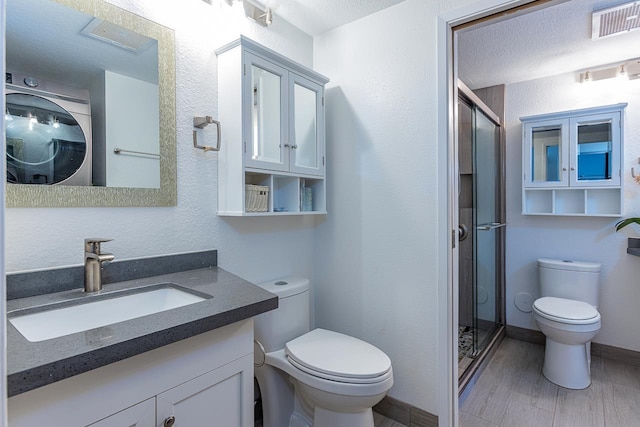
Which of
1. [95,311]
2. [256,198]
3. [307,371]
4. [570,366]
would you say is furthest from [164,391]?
[570,366]

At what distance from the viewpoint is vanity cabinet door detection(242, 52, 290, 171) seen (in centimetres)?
146

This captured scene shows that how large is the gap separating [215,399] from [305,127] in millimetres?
1321

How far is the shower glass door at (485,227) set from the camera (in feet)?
7.93

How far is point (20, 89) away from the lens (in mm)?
1018

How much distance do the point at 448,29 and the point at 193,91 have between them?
4.01 feet

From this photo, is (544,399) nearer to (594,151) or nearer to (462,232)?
(462,232)

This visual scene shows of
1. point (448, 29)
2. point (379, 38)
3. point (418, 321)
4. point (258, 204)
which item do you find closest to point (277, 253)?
point (258, 204)

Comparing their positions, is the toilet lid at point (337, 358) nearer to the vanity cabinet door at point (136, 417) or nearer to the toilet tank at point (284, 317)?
the toilet tank at point (284, 317)

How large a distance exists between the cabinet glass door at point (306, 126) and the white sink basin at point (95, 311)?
2.73ft

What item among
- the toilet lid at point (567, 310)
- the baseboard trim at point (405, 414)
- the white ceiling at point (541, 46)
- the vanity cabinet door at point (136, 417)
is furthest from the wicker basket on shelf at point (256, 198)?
the toilet lid at point (567, 310)

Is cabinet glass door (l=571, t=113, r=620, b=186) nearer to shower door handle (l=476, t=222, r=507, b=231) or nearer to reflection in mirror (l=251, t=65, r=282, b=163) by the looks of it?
shower door handle (l=476, t=222, r=507, b=231)

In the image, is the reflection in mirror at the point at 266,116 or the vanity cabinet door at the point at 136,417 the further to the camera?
the reflection in mirror at the point at 266,116

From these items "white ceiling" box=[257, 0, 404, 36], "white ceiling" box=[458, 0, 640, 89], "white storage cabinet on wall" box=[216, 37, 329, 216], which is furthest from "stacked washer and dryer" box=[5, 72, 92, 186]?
"white ceiling" box=[458, 0, 640, 89]

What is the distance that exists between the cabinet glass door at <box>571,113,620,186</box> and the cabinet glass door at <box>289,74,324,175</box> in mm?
2027
